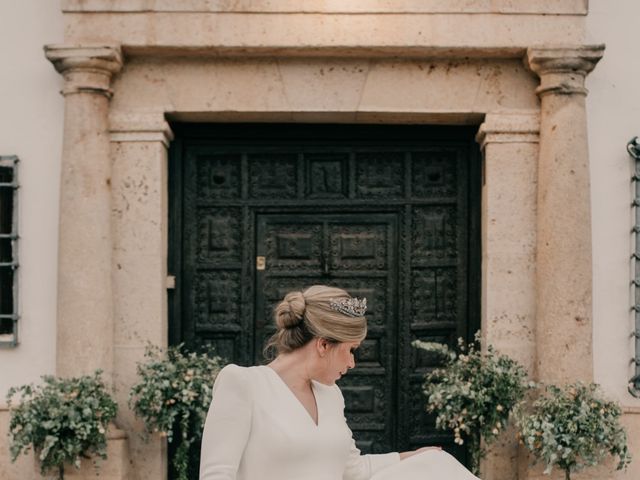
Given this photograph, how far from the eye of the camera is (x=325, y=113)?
6.79 meters

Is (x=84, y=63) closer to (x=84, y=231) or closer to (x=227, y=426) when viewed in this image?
(x=84, y=231)

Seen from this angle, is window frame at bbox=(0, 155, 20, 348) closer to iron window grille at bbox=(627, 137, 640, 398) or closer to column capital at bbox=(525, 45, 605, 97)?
column capital at bbox=(525, 45, 605, 97)

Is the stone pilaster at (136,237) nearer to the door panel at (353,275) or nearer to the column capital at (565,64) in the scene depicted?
the door panel at (353,275)

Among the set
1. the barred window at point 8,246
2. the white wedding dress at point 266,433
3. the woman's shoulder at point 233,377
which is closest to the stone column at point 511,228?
the barred window at point 8,246

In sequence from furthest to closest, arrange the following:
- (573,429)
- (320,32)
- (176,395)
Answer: (320,32) → (176,395) → (573,429)

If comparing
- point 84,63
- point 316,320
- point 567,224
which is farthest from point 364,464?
point 84,63

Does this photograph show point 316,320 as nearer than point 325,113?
Yes

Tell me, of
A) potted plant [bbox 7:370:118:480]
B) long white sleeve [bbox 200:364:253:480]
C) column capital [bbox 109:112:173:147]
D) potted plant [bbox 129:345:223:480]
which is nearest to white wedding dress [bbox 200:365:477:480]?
long white sleeve [bbox 200:364:253:480]

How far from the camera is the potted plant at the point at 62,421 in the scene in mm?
6043

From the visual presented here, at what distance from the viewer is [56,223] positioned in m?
6.70

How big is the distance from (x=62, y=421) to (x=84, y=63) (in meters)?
2.17

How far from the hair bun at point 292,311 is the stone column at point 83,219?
3192mm

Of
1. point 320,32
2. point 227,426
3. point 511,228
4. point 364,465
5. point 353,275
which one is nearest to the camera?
point 227,426

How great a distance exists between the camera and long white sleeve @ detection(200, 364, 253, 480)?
3.31 metres
